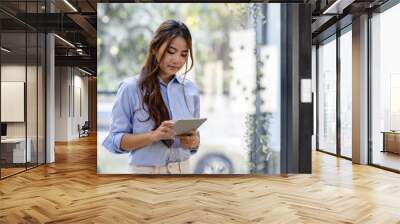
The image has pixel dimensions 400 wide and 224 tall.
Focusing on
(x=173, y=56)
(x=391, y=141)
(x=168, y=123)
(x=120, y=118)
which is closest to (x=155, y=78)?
(x=173, y=56)

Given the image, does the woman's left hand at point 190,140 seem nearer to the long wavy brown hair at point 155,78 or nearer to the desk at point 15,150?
the long wavy brown hair at point 155,78

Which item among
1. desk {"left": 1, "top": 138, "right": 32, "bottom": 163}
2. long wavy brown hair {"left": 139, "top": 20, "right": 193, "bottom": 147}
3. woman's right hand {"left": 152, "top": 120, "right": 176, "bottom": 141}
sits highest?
long wavy brown hair {"left": 139, "top": 20, "right": 193, "bottom": 147}

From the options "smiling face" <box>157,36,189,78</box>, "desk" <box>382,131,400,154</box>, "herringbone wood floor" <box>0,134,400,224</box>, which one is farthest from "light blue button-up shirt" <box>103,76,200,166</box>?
"desk" <box>382,131,400,154</box>

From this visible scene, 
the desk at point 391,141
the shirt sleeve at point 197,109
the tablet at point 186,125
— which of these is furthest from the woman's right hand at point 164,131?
the desk at point 391,141

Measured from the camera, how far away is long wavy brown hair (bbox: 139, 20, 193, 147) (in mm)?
5312

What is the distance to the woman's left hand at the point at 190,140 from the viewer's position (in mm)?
5613

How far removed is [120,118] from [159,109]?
57 centimetres

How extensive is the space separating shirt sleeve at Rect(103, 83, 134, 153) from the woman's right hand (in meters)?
0.36

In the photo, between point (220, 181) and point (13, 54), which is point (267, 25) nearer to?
point (220, 181)

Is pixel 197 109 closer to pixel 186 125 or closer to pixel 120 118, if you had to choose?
pixel 186 125

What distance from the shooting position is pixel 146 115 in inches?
210

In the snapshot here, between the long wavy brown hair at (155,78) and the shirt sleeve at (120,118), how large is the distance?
254 millimetres

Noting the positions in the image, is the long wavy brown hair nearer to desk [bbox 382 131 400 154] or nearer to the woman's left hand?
the woman's left hand

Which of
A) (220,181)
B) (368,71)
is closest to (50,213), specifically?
(220,181)
